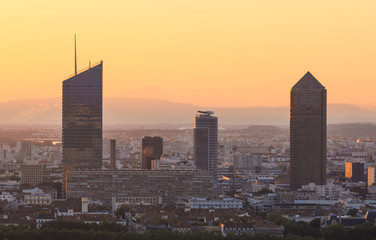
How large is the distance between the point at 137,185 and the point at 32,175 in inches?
1580

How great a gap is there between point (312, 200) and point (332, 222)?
87.7ft

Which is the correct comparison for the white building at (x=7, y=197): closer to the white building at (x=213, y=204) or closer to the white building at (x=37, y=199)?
the white building at (x=37, y=199)

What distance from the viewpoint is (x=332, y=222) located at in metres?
84.9

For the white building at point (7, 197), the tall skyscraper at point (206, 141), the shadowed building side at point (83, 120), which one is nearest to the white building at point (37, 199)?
the white building at point (7, 197)

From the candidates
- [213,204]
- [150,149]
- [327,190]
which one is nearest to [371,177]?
[327,190]

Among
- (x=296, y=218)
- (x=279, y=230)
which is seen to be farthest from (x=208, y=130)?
(x=279, y=230)

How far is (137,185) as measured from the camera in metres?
117

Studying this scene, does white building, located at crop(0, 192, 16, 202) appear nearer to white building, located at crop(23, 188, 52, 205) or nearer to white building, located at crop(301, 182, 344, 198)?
white building, located at crop(23, 188, 52, 205)

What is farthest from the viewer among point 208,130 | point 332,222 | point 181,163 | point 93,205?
point 208,130

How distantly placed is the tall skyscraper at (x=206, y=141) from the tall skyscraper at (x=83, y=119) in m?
30.6

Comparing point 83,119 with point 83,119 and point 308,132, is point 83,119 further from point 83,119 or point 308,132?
point 308,132

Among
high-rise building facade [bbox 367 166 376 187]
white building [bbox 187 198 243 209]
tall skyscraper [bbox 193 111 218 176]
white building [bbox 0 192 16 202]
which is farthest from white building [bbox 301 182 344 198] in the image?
tall skyscraper [bbox 193 111 218 176]

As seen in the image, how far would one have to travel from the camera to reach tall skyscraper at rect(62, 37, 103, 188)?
13462cm

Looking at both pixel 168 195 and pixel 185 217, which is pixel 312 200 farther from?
Result: pixel 185 217
